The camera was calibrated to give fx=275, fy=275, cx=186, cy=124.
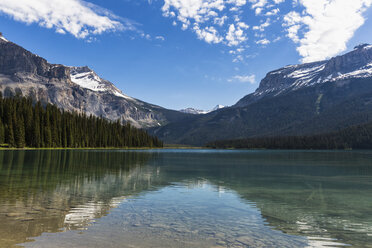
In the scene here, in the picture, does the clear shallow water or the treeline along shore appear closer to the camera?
the clear shallow water

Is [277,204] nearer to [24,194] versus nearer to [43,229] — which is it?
[43,229]

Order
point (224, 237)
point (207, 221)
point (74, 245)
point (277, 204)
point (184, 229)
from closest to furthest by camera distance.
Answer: point (74, 245)
point (224, 237)
point (184, 229)
point (207, 221)
point (277, 204)

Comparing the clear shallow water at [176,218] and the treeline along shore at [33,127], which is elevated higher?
the treeline along shore at [33,127]

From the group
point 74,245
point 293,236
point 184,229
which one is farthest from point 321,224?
point 74,245

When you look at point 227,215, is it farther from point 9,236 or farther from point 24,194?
point 24,194

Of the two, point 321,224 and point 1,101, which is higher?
point 1,101

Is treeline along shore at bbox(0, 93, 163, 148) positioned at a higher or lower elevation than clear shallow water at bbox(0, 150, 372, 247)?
higher

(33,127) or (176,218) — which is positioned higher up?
(33,127)

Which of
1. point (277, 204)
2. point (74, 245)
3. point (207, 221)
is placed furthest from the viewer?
point (277, 204)

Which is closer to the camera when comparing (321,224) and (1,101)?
(321,224)

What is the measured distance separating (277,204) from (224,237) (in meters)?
11.4

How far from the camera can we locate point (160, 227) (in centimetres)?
1562

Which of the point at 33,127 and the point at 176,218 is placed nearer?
the point at 176,218

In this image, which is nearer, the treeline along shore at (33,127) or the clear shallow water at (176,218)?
the clear shallow water at (176,218)
